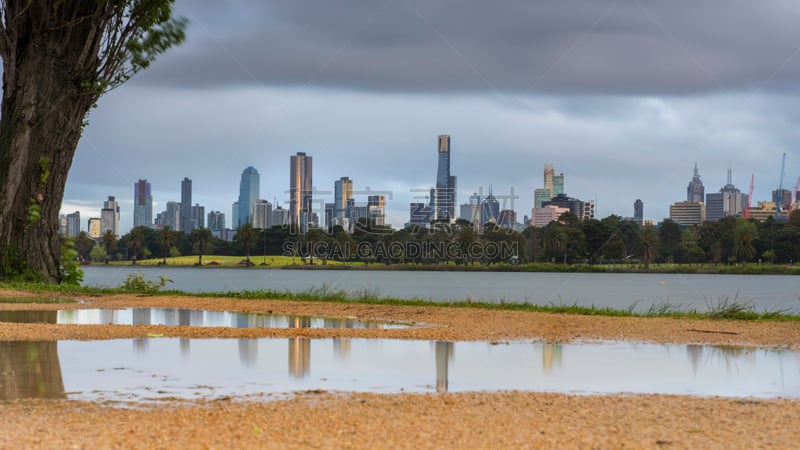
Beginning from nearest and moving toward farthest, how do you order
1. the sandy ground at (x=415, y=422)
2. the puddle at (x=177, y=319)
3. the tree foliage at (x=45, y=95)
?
the sandy ground at (x=415, y=422) → the puddle at (x=177, y=319) → the tree foliage at (x=45, y=95)

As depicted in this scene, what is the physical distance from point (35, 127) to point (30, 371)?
16232 mm

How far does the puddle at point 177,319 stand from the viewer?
13.6m

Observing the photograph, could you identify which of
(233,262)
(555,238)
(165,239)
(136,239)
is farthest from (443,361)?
(233,262)

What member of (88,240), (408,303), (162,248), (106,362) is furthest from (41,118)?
(88,240)

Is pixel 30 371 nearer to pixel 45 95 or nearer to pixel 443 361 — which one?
pixel 443 361

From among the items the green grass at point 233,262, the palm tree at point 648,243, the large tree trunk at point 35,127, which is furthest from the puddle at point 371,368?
the green grass at point 233,262

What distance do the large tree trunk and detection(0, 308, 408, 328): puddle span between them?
7.91 meters

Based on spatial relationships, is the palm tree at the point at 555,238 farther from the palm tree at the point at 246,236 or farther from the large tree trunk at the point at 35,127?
the large tree trunk at the point at 35,127

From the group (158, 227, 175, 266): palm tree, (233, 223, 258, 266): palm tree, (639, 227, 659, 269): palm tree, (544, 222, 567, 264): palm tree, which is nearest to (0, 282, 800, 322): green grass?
(233, 223, 258, 266): palm tree

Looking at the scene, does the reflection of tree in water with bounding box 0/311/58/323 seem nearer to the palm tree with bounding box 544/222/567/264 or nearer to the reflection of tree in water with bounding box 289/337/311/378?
the reflection of tree in water with bounding box 289/337/311/378

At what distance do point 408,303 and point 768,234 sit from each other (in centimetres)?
9880

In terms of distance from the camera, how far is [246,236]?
107875 mm

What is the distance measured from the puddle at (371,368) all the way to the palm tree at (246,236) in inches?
3733

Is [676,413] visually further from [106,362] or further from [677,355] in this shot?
[106,362]
